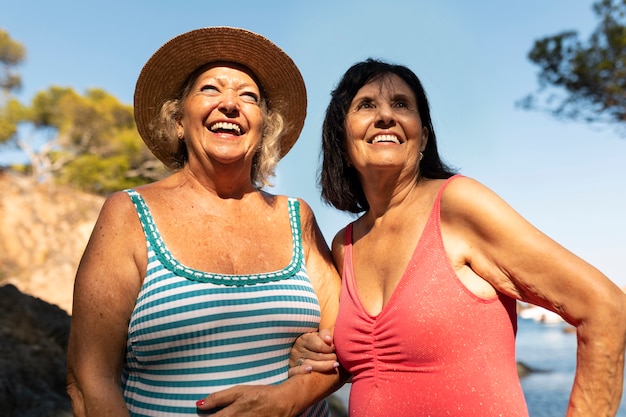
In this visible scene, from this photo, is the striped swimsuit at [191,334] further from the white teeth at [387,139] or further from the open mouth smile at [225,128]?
the white teeth at [387,139]

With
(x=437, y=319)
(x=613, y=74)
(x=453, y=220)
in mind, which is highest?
(x=613, y=74)

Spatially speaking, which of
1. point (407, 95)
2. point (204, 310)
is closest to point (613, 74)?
point (407, 95)

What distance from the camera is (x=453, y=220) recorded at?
2330mm

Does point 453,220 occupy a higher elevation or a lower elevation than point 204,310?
higher

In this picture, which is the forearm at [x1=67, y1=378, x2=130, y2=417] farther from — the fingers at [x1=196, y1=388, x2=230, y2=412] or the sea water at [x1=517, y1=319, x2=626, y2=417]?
the sea water at [x1=517, y1=319, x2=626, y2=417]

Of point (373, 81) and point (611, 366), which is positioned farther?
point (373, 81)

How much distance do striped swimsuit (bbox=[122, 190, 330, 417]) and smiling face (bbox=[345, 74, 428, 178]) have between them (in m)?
0.79

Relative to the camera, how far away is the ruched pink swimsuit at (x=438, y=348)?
2.21 meters

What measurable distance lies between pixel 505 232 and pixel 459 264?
24 centimetres

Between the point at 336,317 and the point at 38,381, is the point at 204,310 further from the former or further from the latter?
the point at 38,381

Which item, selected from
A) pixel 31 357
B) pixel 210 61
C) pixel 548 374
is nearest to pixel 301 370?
pixel 210 61

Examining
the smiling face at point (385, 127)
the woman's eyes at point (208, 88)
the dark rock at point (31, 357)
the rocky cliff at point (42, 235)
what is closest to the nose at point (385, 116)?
the smiling face at point (385, 127)

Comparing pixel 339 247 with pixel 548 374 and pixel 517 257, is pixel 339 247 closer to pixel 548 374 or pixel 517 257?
pixel 517 257

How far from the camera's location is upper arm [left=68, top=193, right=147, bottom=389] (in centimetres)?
220
